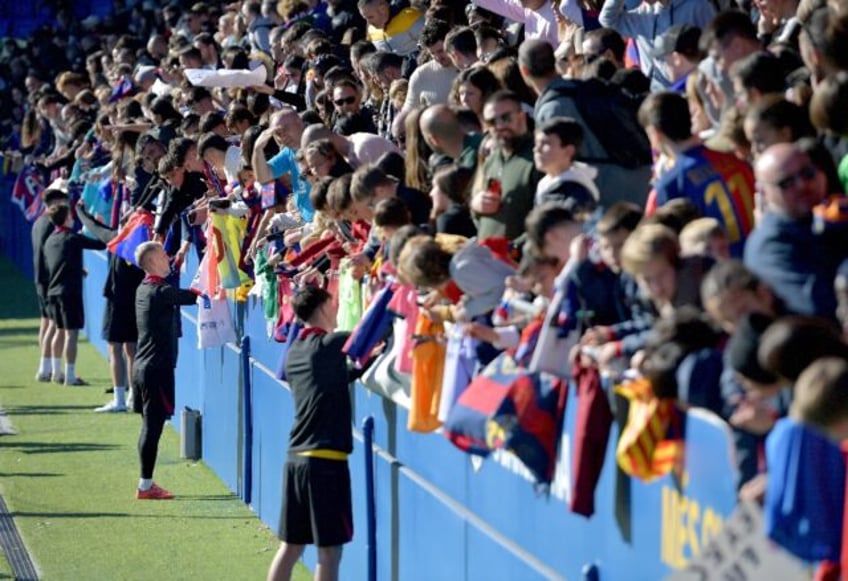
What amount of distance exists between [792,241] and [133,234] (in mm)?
10367

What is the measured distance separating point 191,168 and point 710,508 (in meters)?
9.40

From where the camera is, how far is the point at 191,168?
50.4 feet

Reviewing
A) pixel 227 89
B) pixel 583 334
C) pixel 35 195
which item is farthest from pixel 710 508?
pixel 35 195

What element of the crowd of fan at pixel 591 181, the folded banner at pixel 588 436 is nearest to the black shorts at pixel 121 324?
the crowd of fan at pixel 591 181

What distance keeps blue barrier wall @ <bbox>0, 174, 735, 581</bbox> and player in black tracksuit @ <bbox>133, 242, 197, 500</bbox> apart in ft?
1.62

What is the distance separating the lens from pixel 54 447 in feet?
53.9

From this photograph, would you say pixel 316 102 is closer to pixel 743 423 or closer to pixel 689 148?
pixel 689 148

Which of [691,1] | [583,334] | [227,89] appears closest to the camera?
[583,334]

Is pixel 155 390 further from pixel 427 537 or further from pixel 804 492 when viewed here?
pixel 804 492

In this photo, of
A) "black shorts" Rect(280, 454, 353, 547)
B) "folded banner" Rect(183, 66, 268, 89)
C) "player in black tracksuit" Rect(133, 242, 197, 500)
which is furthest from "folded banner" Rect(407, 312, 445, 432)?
"folded banner" Rect(183, 66, 268, 89)

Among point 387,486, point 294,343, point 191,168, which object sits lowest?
point 387,486

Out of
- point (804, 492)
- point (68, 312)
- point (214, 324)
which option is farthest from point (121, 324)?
point (804, 492)

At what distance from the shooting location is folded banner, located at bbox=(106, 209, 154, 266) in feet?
53.1

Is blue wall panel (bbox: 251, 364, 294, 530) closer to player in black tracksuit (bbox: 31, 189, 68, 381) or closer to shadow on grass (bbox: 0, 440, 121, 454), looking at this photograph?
shadow on grass (bbox: 0, 440, 121, 454)
